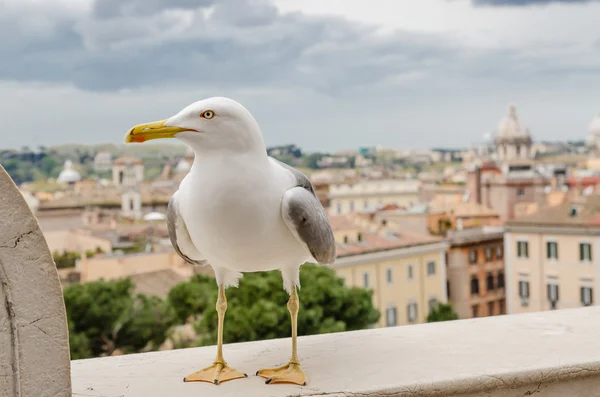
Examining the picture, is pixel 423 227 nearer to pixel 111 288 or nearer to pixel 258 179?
pixel 111 288

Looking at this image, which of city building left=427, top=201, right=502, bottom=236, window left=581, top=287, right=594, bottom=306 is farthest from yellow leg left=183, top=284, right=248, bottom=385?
city building left=427, top=201, right=502, bottom=236

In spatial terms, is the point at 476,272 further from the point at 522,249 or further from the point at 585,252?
the point at 585,252

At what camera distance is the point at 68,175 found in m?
17.0

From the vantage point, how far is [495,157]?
24.4 m

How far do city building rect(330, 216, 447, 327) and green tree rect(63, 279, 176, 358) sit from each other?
3.89m

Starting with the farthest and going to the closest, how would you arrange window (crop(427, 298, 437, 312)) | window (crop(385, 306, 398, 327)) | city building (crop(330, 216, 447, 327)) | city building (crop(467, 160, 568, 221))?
city building (crop(467, 160, 568, 221)) → window (crop(427, 298, 437, 312)) → window (crop(385, 306, 398, 327)) → city building (crop(330, 216, 447, 327))

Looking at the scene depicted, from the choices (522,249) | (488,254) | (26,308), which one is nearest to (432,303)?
(522,249)

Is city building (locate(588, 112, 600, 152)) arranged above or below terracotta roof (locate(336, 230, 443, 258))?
above

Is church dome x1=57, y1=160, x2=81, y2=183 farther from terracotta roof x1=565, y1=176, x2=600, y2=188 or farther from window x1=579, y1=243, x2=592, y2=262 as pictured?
terracotta roof x1=565, y1=176, x2=600, y2=188

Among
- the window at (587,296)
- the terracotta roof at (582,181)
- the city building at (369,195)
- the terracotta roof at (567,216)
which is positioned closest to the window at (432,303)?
the terracotta roof at (567,216)

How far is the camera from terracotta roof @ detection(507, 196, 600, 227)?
11.6 meters

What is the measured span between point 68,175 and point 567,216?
1087 cm

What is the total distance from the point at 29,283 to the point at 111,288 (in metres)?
7.74

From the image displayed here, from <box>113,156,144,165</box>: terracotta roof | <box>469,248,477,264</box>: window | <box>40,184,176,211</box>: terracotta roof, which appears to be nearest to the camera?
<box>469,248,477,264</box>: window
